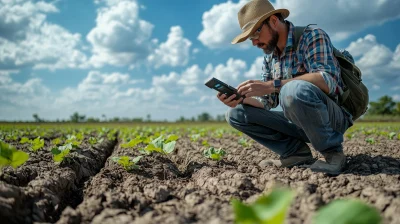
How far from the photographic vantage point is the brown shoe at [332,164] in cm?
325

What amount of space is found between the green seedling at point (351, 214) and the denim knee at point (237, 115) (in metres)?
2.90

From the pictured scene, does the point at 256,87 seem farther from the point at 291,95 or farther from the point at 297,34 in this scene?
the point at 297,34

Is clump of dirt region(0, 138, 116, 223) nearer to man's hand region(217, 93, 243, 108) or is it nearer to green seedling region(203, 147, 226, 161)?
green seedling region(203, 147, 226, 161)

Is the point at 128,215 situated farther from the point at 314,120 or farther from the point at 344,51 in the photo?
the point at 344,51

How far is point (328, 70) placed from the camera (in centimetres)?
319

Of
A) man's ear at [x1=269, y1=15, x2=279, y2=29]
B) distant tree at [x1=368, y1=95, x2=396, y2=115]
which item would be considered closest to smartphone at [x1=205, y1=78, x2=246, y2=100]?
man's ear at [x1=269, y1=15, x2=279, y2=29]

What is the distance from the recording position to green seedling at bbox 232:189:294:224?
1052mm

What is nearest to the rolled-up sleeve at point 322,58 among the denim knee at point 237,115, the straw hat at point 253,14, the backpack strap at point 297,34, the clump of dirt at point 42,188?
the backpack strap at point 297,34

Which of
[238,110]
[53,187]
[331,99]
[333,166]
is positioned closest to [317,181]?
[333,166]

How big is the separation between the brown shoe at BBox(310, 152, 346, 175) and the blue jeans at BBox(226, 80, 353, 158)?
6 cm

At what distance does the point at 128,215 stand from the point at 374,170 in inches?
106

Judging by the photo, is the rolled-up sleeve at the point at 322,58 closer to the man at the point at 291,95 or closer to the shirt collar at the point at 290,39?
the man at the point at 291,95

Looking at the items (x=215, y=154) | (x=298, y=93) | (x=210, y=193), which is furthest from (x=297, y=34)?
(x=210, y=193)

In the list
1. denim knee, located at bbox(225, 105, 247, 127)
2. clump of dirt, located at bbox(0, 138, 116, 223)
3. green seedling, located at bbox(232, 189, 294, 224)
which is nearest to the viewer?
green seedling, located at bbox(232, 189, 294, 224)
